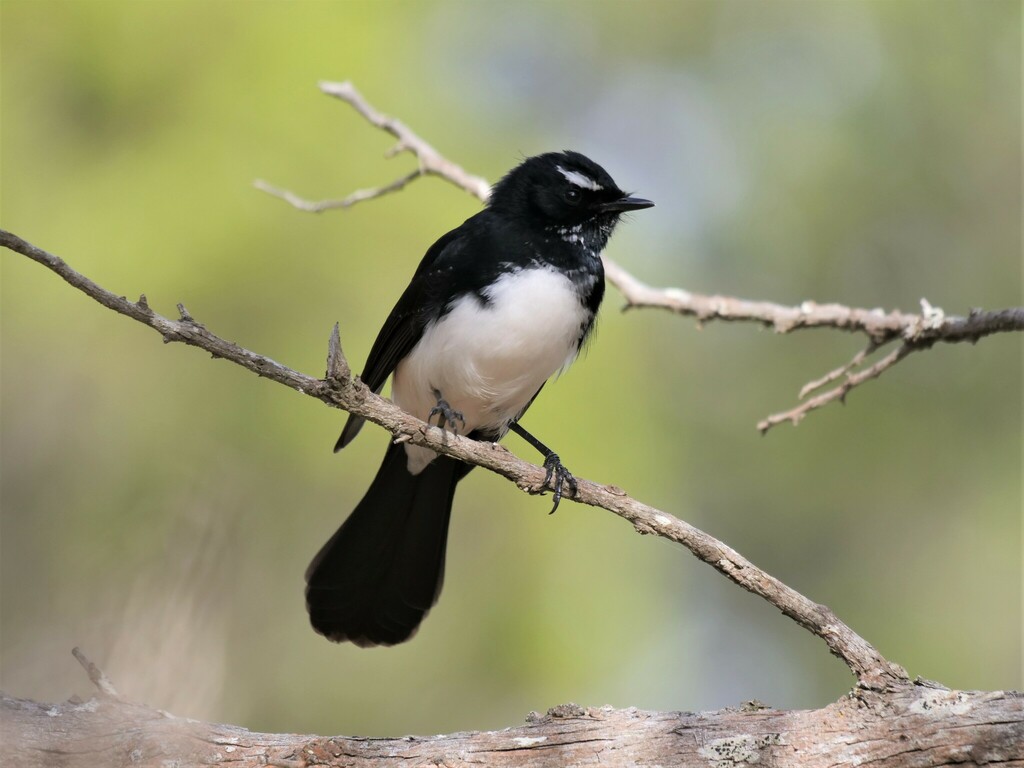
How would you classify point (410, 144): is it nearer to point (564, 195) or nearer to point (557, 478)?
point (564, 195)

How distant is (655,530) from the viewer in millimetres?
3275

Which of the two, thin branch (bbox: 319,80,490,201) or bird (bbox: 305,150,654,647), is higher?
thin branch (bbox: 319,80,490,201)

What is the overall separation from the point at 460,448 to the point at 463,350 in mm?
1166

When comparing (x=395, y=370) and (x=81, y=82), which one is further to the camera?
(x=81, y=82)

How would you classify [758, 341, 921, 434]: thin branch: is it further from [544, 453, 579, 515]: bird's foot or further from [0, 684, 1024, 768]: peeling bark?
[0, 684, 1024, 768]: peeling bark

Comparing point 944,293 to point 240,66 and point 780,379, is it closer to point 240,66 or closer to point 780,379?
point 780,379

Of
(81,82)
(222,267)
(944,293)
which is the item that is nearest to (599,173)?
(222,267)

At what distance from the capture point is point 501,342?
15.0 feet

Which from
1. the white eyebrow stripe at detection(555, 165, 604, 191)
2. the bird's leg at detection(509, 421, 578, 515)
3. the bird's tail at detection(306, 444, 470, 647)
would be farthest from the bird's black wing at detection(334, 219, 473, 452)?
the bird's leg at detection(509, 421, 578, 515)

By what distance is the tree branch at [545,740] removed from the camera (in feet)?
9.62

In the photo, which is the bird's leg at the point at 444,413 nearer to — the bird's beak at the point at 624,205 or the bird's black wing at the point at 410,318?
the bird's black wing at the point at 410,318

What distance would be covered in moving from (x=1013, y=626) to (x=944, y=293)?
2.90m

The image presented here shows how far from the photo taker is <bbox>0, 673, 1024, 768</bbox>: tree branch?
2.93m

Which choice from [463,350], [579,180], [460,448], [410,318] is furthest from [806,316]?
[460,448]
